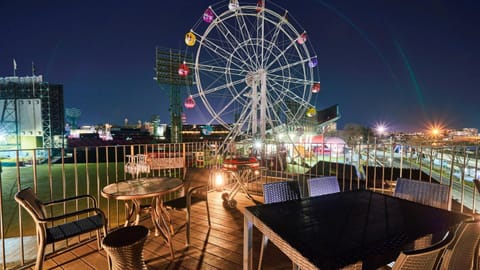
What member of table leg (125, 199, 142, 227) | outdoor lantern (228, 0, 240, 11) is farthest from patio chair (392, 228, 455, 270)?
outdoor lantern (228, 0, 240, 11)

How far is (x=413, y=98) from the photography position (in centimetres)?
3716

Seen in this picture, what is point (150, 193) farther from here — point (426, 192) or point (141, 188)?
Result: point (426, 192)

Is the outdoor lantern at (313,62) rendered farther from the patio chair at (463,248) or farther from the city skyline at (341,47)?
the patio chair at (463,248)

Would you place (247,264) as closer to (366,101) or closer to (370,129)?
(370,129)

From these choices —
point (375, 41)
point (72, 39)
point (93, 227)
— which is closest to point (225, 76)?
point (93, 227)

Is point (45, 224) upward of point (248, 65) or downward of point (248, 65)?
downward

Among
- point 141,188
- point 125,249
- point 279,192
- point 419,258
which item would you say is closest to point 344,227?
point 419,258

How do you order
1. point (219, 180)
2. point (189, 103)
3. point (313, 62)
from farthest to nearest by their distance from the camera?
point (313, 62), point (189, 103), point (219, 180)

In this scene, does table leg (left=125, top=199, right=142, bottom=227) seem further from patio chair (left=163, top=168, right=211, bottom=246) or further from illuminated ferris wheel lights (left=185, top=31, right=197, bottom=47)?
illuminated ferris wheel lights (left=185, top=31, right=197, bottom=47)

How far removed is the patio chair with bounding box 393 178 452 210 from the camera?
197 cm

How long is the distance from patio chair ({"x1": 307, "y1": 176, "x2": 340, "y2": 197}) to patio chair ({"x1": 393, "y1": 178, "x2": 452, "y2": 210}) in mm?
644

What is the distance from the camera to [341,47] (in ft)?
Answer: 81.2

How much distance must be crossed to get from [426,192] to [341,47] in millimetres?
26939

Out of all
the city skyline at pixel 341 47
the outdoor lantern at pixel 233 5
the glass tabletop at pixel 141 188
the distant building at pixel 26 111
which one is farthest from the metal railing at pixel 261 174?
the distant building at pixel 26 111
